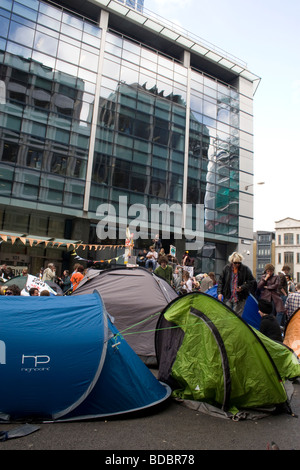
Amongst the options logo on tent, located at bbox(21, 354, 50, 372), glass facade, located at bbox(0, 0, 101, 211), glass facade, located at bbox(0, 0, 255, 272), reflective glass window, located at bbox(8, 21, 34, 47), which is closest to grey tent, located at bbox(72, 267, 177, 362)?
logo on tent, located at bbox(21, 354, 50, 372)

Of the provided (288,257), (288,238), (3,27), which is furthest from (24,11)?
(288,257)

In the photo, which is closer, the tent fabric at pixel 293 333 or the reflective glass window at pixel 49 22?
the tent fabric at pixel 293 333

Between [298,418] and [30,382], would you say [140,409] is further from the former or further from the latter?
[298,418]

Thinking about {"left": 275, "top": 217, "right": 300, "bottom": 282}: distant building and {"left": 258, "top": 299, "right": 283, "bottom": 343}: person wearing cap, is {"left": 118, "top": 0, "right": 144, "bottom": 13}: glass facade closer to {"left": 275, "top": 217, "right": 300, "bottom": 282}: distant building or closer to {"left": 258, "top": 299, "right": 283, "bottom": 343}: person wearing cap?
{"left": 258, "top": 299, "right": 283, "bottom": 343}: person wearing cap

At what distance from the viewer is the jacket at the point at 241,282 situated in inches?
263

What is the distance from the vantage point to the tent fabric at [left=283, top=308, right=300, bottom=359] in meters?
6.89

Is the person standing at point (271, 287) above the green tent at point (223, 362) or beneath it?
above

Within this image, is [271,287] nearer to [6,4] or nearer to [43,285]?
[43,285]

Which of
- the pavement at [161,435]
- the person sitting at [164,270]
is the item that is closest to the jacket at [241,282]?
the pavement at [161,435]

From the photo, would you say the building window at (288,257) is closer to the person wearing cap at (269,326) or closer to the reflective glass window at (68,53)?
the reflective glass window at (68,53)

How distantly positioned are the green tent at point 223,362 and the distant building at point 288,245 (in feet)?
252

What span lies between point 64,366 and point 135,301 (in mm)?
3097

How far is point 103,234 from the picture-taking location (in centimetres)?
2645

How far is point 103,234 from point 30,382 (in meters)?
23.0
